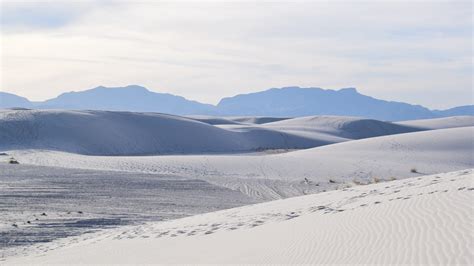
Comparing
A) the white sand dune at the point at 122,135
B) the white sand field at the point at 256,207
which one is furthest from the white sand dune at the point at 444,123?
the white sand field at the point at 256,207

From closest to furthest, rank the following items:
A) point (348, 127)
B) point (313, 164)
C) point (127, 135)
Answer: point (313, 164) → point (127, 135) → point (348, 127)

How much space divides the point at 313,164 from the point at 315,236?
25.2 m

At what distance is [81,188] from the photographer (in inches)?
957

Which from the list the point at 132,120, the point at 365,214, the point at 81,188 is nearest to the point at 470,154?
the point at 81,188

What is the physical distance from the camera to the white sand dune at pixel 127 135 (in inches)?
2231

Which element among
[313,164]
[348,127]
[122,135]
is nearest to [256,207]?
[313,164]

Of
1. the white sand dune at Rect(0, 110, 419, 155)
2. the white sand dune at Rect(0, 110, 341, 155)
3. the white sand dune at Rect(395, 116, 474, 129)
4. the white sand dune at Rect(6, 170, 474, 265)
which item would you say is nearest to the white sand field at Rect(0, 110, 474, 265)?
the white sand dune at Rect(6, 170, 474, 265)

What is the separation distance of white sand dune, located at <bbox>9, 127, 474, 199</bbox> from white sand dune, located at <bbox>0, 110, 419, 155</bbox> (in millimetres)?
10175

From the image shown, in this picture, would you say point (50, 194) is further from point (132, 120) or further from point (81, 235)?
point (132, 120)

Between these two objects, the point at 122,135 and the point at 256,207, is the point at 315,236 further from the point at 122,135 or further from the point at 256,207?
the point at 122,135

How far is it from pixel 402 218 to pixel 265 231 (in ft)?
8.87

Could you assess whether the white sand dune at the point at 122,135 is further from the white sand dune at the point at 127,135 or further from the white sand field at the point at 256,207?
the white sand field at the point at 256,207

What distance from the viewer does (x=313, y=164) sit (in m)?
36.5

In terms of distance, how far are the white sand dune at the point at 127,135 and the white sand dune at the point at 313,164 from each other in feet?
33.4
